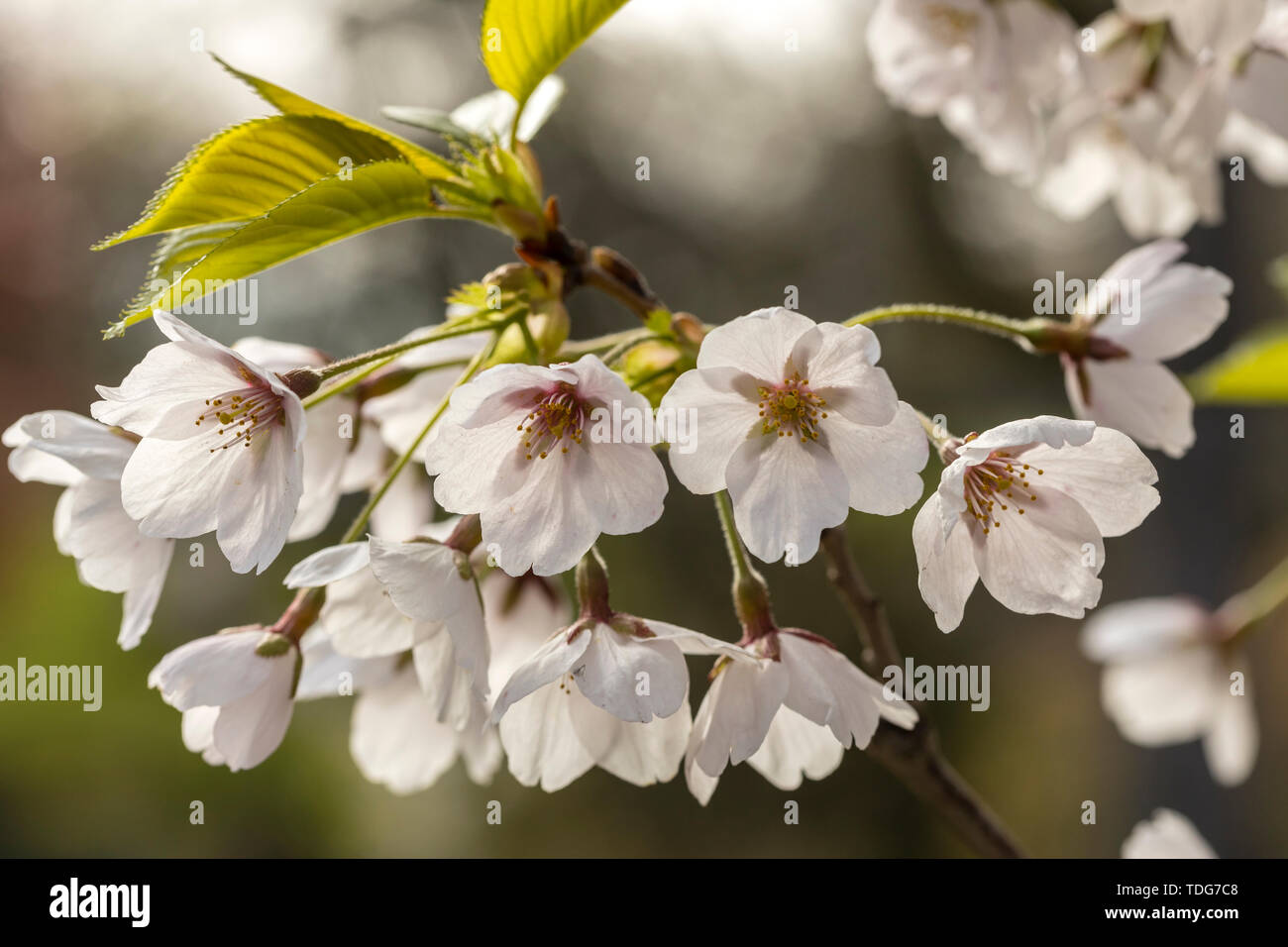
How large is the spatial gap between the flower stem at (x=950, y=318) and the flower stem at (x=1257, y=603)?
0.46 meters

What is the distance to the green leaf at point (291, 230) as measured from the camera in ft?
2.22

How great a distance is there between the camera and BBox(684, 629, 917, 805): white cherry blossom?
72 cm

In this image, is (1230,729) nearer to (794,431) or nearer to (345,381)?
(794,431)

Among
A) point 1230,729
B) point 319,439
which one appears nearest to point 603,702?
point 319,439

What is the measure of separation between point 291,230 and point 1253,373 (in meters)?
0.71

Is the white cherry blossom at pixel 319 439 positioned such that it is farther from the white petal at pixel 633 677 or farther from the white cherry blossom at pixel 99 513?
the white petal at pixel 633 677

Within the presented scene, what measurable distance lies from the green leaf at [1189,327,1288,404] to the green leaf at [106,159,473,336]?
62 cm

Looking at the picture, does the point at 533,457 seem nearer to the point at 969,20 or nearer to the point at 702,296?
the point at 969,20

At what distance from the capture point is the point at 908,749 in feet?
2.88

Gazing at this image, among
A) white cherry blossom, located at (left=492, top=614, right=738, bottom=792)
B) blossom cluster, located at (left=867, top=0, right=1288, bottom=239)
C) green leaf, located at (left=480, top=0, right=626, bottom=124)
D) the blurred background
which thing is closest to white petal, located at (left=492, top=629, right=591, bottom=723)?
white cherry blossom, located at (left=492, top=614, right=738, bottom=792)

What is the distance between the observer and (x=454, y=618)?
747mm
